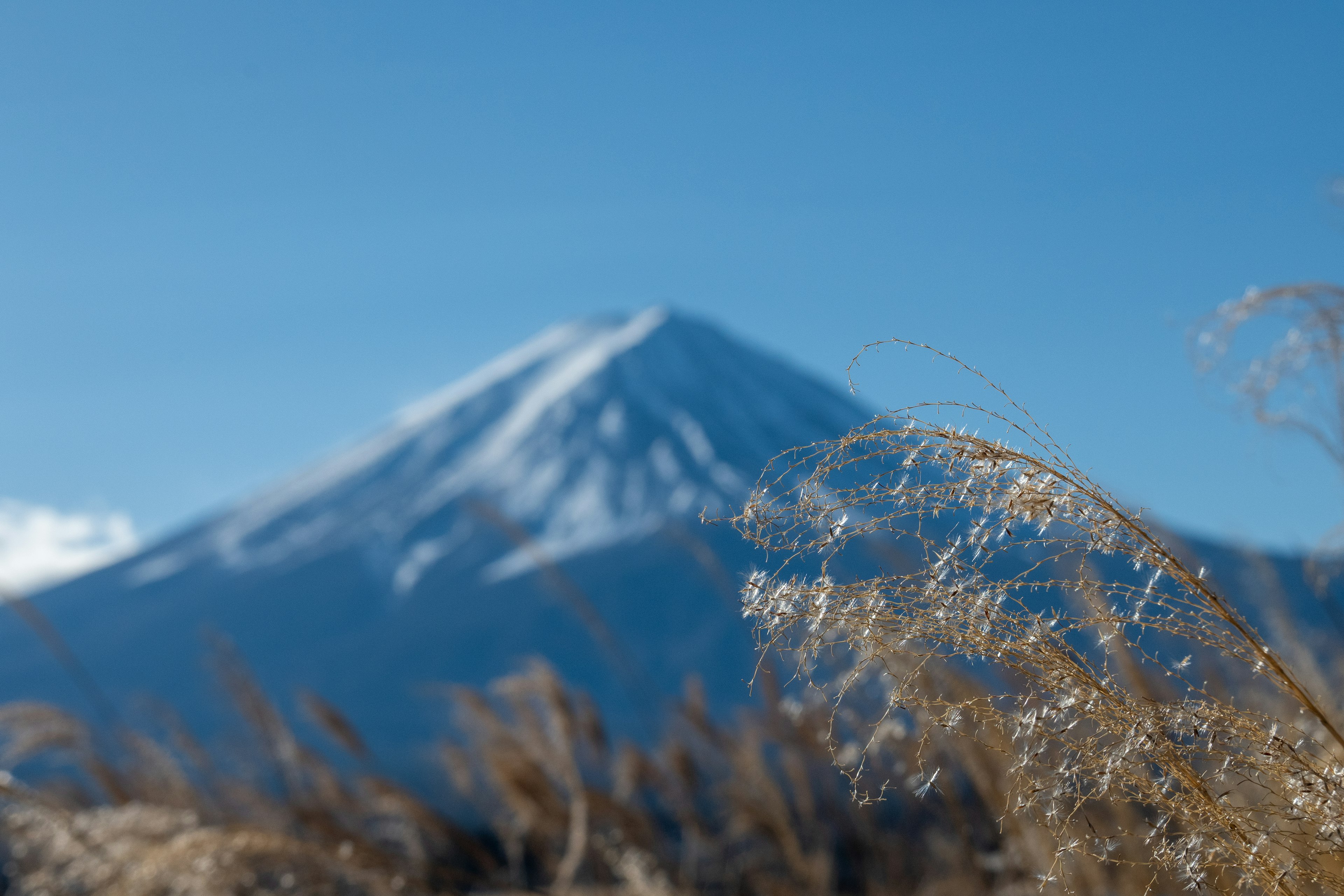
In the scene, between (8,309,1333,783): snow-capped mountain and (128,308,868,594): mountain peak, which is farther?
(128,308,868,594): mountain peak

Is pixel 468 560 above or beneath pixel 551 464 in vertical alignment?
beneath

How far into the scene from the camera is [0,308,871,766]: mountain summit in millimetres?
93125

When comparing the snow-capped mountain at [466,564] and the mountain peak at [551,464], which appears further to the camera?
the mountain peak at [551,464]

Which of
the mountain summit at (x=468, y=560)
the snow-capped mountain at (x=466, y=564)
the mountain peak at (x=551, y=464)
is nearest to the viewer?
the snow-capped mountain at (x=466, y=564)

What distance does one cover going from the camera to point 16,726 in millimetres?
5730

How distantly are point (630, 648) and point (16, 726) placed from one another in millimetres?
87140

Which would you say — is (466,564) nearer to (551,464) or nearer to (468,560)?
(468,560)

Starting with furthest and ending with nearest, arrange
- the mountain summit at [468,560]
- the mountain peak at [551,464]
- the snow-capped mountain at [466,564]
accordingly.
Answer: the mountain peak at [551,464]
the mountain summit at [468,560]
the snow-capped mountain at [466,564]

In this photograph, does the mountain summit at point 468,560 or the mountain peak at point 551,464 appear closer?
the mountain summit at point 468,560

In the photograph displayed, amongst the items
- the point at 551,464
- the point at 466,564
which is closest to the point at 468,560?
the point at 466,564

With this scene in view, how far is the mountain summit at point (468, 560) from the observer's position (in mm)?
93125

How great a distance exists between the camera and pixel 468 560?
110250 millimetres

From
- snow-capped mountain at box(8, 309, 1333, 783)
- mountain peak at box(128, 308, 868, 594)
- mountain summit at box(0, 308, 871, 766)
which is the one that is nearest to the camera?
snow-capped mountain at box(8, 309, 1333, 783)

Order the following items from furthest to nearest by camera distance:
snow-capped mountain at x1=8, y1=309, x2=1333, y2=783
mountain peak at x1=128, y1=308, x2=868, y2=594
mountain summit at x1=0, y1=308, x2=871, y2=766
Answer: mountain peak at x1=128, y1=308, x2=868, y2=594 < mountain summit at x1=0, y1=308, x2=871, y2=766 < snow-capped mountain at x1=8, y1=309, x2=1333, y2=783
